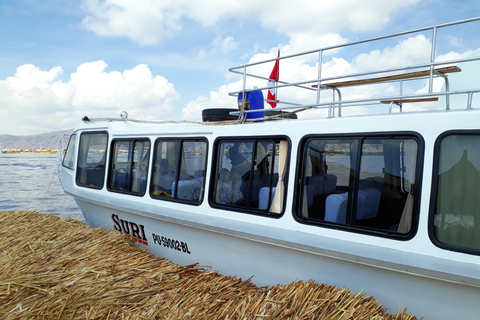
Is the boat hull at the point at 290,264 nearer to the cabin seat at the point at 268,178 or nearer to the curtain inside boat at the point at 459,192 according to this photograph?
the curtain inside boat at the point at 459,192

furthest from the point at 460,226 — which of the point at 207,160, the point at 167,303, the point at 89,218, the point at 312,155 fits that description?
the point at 89,218

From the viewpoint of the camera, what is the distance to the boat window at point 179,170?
4.90 metres

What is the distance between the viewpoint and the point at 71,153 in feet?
23.0

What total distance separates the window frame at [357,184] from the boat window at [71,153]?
471 centimetres

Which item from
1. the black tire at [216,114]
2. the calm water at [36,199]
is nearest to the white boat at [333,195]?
the black tire at [216,114]

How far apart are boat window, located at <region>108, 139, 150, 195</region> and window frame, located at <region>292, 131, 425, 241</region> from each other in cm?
263

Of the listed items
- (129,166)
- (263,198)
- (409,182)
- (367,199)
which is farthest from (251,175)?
(129,166)

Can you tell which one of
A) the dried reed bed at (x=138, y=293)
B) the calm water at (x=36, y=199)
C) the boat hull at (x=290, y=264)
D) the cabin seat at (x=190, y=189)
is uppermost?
the cabin seat at (x=190, y=189)

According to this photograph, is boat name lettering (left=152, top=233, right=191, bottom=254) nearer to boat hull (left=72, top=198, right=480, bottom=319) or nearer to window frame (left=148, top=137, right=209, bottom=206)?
boat hull (left=72, top=198, right=480, bottom=319)

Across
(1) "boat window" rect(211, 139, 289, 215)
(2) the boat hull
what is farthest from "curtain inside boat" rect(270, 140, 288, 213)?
(2) the boat hull

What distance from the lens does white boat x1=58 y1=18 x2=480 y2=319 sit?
10.1 ft

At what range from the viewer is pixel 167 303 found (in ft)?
10.8

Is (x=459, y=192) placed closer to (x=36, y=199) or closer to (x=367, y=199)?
(x=367, y=199)

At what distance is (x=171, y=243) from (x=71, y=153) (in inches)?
127
